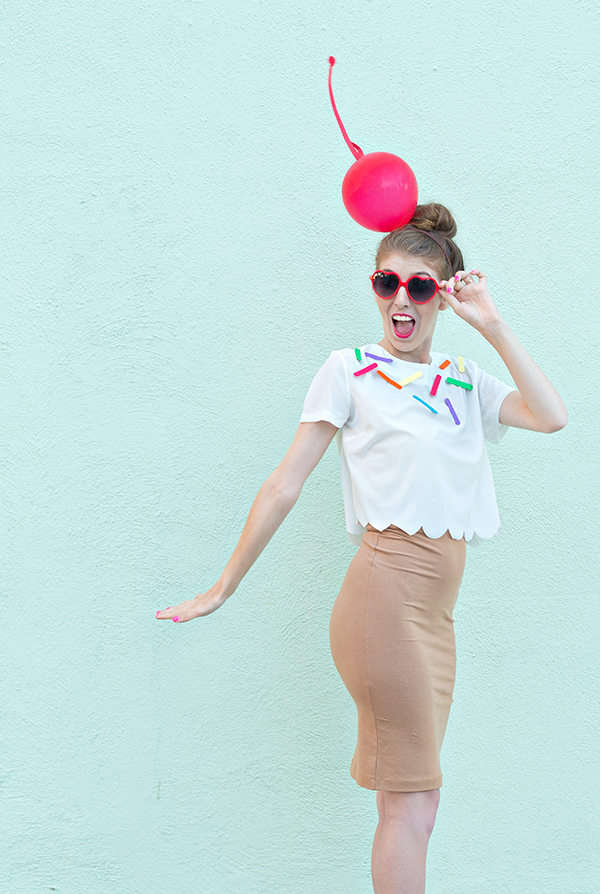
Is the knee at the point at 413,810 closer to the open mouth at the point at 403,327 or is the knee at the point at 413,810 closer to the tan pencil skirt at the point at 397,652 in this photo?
the tan pencil skirt at the point at 397,652

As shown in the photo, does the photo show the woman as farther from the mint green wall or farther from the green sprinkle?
the mint green wall

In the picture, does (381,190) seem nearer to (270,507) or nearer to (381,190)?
(381,190)

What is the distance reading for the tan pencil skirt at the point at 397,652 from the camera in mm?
1713

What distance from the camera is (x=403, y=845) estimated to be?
1.73 metres

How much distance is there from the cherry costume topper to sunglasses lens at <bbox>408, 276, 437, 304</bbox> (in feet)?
0.62

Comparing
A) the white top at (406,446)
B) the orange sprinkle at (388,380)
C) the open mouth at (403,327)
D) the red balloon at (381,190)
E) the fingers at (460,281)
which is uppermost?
the red balloon at (381,190)

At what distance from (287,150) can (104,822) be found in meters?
2.13

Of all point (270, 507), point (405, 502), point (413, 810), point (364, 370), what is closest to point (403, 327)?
point (364, 370)

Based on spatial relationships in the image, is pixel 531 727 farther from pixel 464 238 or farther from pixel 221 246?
pixel 221 246

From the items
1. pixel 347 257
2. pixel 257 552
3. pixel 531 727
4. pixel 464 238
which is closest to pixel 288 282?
pixel 347 257

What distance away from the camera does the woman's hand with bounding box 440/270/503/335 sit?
71.6 inches

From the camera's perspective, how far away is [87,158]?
2197 mm

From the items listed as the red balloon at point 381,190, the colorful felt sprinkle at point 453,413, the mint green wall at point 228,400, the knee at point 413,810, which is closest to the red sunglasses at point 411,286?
the red balloon at point 381,190

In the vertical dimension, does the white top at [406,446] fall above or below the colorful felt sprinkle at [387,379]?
below
